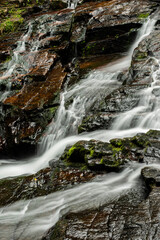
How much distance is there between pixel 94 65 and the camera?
461 inches

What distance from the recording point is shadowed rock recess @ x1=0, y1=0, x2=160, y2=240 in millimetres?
3285

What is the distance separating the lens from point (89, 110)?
27.3ft

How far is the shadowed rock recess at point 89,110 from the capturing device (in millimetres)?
3285

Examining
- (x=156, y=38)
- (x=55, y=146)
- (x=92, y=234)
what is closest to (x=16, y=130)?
(x=55, y=146)

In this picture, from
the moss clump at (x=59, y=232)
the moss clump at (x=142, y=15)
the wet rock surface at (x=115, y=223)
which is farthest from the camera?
the moss clump at (x=142, y=15)

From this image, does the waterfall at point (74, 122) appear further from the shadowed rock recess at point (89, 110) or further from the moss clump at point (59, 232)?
the moss clump at point (59, 232)

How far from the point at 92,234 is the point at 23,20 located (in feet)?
69.5

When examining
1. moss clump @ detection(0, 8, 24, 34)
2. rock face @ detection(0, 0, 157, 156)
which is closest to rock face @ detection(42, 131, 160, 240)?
rock face @ detection(0, 0, 157, 156)

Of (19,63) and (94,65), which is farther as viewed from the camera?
(19,63)

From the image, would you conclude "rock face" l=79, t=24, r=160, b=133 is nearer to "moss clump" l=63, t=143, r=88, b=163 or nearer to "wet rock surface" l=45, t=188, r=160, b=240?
"moss clump" l=63, t=143, r=88, b=163

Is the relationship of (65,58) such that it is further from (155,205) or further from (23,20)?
(155,205)

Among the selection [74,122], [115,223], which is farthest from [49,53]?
[115,223]

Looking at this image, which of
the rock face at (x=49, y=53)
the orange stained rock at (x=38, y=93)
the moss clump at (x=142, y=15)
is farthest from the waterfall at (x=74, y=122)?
the moss clump at (x=142, y=15)

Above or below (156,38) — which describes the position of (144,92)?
below
